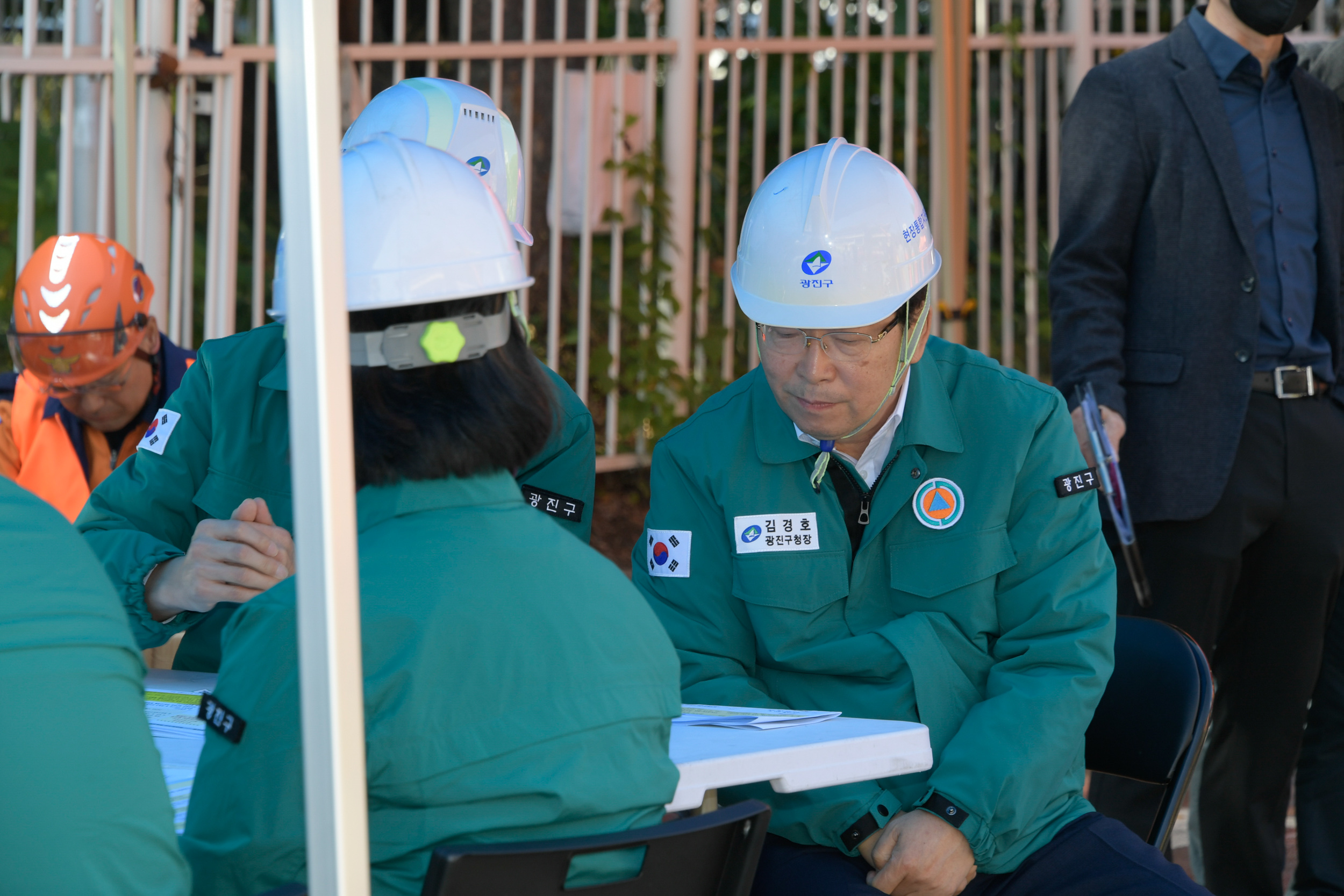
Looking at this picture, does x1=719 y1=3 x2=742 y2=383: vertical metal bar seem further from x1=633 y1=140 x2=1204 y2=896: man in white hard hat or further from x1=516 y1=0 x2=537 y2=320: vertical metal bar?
x1=633 y1=140 x2=1204 y2=896: man in white hard hat

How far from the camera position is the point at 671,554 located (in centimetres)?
226

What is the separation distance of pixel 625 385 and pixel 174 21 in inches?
83.8

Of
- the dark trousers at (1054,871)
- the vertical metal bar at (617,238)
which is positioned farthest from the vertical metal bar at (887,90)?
the dark trousers at (1054,871)

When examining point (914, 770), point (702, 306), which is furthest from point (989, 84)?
point (914, 770)

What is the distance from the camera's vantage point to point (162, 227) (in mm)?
5035

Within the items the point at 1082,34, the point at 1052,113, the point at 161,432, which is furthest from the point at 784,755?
the point at 1082,34

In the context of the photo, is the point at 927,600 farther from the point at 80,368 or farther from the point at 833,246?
the point at 80,368

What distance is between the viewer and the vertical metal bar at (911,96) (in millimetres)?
5605

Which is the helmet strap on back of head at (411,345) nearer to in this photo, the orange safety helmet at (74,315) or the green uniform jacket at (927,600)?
the green uniform jacket at (927,600)

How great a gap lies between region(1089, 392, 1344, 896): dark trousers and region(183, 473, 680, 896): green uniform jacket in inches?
71.9

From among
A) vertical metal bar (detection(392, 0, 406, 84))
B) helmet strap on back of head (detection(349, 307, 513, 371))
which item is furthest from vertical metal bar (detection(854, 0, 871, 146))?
helmet strap on back of head (detection(349, 307, 513, 371))

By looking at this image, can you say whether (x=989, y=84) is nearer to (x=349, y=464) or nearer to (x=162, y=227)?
(x=162, y=227)

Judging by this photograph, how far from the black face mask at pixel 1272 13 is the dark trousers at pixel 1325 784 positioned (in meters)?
1.26

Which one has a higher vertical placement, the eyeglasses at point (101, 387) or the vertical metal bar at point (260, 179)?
the vertical metal bar at point (260, 179)
